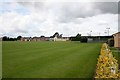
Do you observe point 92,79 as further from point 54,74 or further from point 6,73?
point 6,73

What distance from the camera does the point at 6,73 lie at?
1470 cm

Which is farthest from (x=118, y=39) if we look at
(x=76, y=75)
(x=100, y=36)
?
(x=100, y=36)

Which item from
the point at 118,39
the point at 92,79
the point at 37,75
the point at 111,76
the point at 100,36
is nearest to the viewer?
the point at 111,76

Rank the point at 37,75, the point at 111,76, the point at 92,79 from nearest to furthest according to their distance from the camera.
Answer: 1. the point at 111,76
2. the point at 92,79
3. the point at 37,75

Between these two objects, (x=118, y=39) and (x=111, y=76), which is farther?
(x=118, y=39)

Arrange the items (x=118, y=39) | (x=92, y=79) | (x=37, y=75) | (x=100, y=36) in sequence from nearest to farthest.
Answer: (x=92, y=79) → (x=37, y=75) → (x=118, y=39) → (x=100, y=36)

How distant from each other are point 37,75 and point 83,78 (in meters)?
2.57

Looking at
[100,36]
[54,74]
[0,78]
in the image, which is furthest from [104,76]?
[100,36]

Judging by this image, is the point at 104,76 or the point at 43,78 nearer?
the point at 104,76

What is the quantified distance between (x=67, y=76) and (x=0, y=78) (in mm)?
3563

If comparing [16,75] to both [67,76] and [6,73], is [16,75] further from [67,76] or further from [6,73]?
[67,76]

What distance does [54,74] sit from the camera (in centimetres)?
1420

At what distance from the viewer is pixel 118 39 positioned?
157ft

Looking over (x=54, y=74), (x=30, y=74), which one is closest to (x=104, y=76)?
(x=54, y=74)
